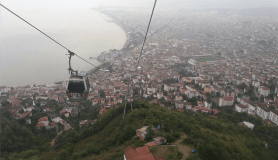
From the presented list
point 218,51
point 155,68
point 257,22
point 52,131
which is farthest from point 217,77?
point 257,22

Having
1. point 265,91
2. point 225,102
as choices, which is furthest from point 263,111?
point 265,91

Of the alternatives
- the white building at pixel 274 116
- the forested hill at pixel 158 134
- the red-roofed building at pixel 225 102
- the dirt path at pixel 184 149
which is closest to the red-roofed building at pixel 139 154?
the forested hill at pixel 158 134

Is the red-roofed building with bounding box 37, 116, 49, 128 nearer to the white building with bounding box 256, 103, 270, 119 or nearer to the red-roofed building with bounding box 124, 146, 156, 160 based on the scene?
the red-roofed building with bounding box 124, 146, 156, 160

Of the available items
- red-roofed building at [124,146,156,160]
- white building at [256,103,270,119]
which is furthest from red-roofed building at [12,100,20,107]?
white building at [256,103,270,119]

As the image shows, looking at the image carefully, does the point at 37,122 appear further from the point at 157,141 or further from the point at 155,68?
the point at 155,68

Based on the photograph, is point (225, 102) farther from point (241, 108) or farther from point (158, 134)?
point (158, 134)

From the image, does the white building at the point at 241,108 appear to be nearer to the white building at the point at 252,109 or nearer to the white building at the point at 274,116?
the white building at the point at 252,109

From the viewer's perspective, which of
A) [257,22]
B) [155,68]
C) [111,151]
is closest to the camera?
[111,151]
